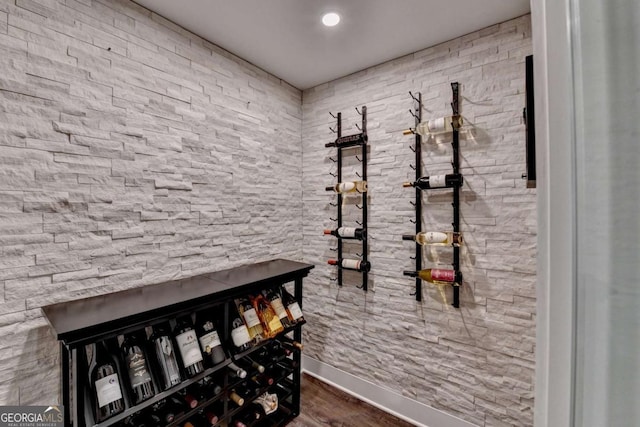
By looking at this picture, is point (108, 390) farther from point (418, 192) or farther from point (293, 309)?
point (418, 192)

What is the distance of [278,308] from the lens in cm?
183

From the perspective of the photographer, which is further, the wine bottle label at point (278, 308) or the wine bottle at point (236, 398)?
the wine bottle label at point (278, 308)

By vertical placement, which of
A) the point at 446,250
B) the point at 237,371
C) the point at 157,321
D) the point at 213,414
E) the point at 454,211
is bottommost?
the point at 213,414

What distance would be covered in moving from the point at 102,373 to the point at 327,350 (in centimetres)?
172

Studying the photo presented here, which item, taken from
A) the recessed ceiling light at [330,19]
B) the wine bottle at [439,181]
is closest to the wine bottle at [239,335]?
the wine bottle at [439,181]

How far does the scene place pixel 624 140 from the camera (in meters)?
0.27

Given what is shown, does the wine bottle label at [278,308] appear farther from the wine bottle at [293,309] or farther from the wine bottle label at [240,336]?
the wine bottle label at [240,336]

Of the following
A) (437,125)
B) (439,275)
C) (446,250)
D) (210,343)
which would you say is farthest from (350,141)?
(210,343)

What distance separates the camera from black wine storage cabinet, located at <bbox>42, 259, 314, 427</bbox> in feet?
3.53

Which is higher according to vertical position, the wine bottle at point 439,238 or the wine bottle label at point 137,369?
the wine bottle at point 439,238

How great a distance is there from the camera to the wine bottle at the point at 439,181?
1.81 metres

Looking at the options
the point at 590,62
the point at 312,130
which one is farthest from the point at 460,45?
the point at 590,62

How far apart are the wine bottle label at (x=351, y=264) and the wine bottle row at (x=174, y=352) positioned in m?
0.67

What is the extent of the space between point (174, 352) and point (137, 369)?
16 centimetres
